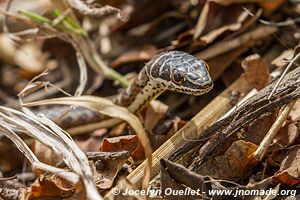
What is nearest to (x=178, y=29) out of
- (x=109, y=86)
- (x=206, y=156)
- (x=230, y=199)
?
(x=109, y=86)

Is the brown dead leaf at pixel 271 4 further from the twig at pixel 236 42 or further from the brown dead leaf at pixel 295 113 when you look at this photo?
the brown dead leaf at pixel 295 113

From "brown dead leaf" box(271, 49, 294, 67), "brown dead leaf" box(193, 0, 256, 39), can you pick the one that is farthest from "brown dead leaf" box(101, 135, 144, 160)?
"brown dead leaf" box(193, 0, 256, 39)

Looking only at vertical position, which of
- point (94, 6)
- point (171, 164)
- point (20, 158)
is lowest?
point (20, 158)

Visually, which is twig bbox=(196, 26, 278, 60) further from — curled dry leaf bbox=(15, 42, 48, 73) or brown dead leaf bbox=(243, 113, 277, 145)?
curled dry leaf bbox=(15, 42, 48, 73)

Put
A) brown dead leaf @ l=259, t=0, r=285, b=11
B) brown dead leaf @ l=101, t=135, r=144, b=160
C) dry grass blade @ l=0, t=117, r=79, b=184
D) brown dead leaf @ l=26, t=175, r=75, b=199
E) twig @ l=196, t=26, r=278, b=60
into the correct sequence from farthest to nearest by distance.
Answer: brown dead leaf @ l=259, t=0, r=285, b=11 → twig @ l=196, t=26, r=278, b=60 → brown dead leaf @ l=101, t=135, r=144, b=160 → brown dead leaf @ l=26, t=175, r=75, b=199 → dry grass blade @ l=0, t=117, r=79, b=184

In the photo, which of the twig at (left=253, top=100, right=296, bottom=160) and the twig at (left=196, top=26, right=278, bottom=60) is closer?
the twig at (left=253, top=100, right=296, bottom=160)

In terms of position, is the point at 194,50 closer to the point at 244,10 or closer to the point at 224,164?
the point at 244,10

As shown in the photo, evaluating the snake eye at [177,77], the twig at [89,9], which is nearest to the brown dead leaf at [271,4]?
the snake eye at [177,77]

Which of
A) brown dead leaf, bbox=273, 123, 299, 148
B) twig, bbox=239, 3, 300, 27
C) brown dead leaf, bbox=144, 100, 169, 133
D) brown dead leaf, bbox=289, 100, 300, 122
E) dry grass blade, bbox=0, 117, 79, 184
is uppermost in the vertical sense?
dry grass blade, bbox=0, 117, 79, 184
